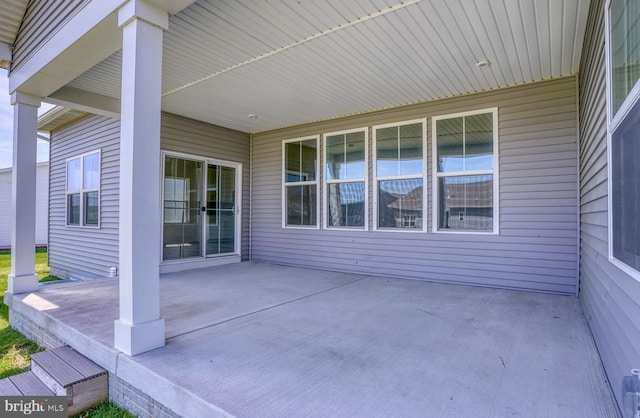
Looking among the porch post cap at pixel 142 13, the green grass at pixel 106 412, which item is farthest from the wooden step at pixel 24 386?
the porch post cap at pixel 142 13

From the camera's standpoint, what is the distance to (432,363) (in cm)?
232

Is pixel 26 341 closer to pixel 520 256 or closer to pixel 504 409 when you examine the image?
pixel 504 409

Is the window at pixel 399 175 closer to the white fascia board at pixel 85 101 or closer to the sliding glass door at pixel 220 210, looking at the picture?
the sliding glass door at pixel 220 210

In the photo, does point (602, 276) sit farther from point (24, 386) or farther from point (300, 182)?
point (300, 182)

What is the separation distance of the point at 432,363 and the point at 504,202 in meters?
3.07

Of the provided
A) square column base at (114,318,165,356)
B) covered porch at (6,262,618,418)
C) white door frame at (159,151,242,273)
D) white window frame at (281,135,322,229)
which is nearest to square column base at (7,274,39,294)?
covered porch at (6,262,618,418)

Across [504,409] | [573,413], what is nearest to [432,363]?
[504,409]

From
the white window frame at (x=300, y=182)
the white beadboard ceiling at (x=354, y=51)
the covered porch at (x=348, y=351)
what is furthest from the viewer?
the white window frame at (x=300, y=182)

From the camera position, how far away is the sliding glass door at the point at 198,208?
5.88 metres

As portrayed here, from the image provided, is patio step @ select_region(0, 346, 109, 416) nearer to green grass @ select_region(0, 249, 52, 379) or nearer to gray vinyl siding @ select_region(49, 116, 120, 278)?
green grass @ select_region(0, 249, 52, 379)

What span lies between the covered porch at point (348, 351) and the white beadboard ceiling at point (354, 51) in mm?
2753

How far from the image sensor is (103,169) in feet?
20.0

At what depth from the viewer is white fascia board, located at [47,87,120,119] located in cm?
469

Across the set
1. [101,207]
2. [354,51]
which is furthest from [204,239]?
[354,51]
